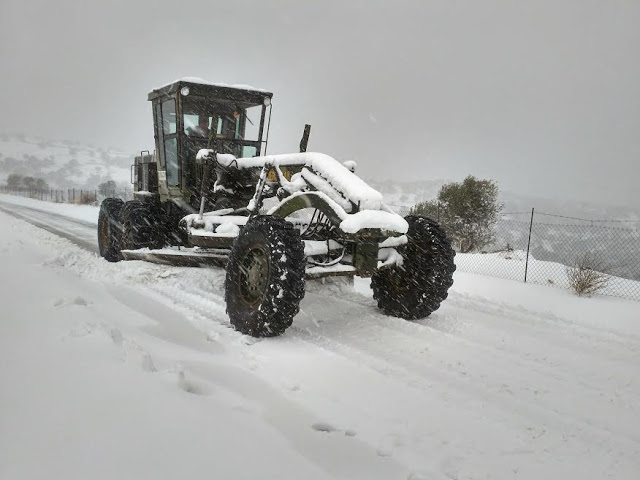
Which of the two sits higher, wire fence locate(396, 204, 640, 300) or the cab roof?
the cab roof

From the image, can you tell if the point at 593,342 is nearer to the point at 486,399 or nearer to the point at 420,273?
the point at 420,273

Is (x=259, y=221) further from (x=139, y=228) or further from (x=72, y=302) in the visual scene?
(x=139, y=228)

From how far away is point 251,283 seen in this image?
4.44m

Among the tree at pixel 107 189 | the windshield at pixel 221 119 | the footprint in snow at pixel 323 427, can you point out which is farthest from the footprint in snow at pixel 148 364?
the tree at pixel 107 189

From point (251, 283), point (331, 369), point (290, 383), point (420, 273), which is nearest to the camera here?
point (290, 383)

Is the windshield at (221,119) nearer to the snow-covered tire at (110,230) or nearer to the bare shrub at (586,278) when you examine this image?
the snow-covered tire at (110,230)

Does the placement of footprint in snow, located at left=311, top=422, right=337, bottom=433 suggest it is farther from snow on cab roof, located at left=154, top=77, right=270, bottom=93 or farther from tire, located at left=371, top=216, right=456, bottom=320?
snow on cab roof, located at left=154, top=77, right=270, bottom=93

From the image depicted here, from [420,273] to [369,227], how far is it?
3.67ft

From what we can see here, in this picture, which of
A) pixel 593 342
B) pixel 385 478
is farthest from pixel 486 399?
pixel 593 342

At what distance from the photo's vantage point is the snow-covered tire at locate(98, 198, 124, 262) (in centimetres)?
779

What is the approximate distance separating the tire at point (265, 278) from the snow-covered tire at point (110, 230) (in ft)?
12.8

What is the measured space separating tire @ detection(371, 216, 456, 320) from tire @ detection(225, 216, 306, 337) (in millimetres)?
1309

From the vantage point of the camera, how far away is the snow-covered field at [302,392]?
1.94 metres

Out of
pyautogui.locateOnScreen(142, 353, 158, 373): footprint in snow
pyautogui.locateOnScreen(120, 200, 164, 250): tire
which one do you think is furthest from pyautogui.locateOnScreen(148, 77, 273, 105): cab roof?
pyautogui.locateOnScreen(142, 353, 158, 373): footprint in snow
